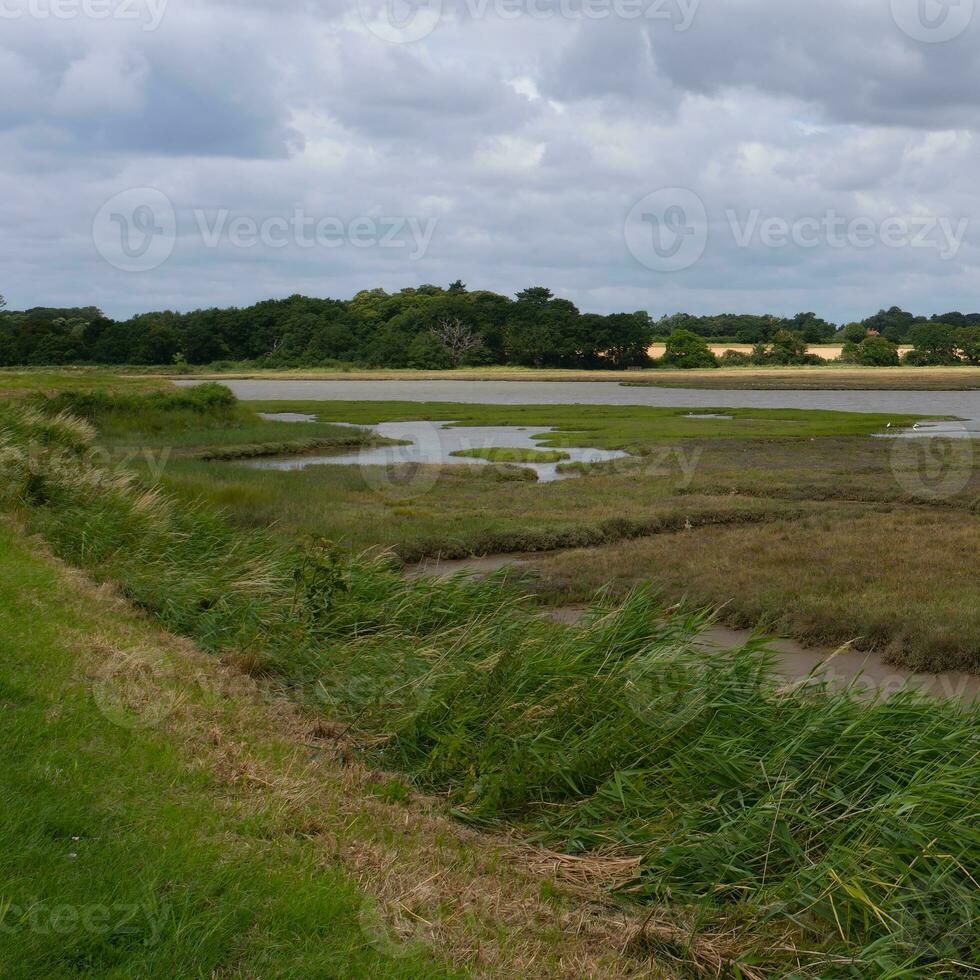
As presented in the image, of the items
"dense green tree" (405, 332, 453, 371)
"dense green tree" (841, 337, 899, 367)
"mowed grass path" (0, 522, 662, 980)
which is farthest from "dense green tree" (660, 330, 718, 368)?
"mowed grass path" (0, 522, 662, 980)

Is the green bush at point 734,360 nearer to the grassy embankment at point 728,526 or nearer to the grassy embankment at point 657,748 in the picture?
the grassy embankment at point 728,526

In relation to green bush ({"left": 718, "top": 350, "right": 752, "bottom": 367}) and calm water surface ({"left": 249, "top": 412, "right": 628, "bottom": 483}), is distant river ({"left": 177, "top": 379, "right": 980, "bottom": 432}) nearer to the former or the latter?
calm water surface ({"left": 249, "top": 412, "right": 628, "bottom": 483})

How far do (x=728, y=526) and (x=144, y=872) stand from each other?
17.7m

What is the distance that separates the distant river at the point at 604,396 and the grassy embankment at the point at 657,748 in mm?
50795

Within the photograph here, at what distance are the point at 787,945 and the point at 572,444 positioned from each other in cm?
3684

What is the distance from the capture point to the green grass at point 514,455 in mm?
35562

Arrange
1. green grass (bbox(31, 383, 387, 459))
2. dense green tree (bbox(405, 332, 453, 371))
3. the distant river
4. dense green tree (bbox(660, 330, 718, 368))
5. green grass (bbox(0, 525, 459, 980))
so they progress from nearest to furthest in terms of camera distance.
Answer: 1. green grass (bbox(0, 525, 459, 980))
2. green grass (bbox(31, 383, 387, 459))
3. the distant river
4. dense green tree (bbox(405, 332, 453, 371))
5. dense green tree (bbox(660, 330, 718, 368))

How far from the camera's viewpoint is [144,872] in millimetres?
4336

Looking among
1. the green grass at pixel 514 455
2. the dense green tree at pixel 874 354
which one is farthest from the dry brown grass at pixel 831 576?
the dense green tree at pixel 874 354

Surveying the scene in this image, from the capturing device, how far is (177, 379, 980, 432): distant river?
67.6 m

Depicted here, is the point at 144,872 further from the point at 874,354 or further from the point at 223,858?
the point at 874,354

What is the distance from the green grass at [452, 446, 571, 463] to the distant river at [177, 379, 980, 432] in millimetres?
27994

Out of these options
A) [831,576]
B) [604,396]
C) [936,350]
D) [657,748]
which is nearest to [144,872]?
[657,748]

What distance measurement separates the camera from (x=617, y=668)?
826cm
